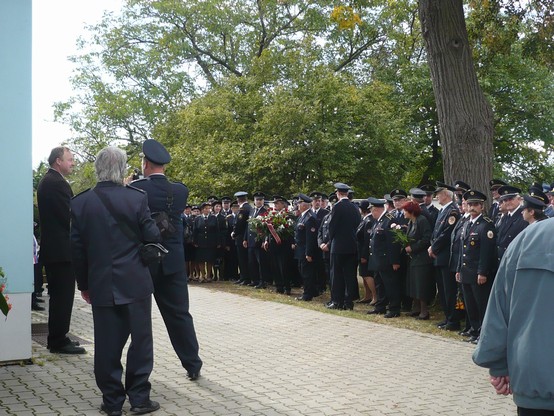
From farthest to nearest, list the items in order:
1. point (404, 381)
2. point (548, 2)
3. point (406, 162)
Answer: point (406, 162) < point (548, 2) < point (404, 381)

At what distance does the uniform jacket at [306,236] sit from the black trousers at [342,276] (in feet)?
4.76

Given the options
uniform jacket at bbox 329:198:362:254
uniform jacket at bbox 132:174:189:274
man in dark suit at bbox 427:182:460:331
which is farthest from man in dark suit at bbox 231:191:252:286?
uniform jacket at bbox 132:174:189:274

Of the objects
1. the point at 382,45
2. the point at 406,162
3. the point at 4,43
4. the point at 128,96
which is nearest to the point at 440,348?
the point at 4,43

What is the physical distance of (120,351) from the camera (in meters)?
6.40

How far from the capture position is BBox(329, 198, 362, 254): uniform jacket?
13602 millimetres

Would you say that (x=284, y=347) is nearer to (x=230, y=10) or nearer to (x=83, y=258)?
(x=83, y=258)

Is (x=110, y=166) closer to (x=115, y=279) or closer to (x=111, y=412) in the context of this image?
(x=115, y=279)

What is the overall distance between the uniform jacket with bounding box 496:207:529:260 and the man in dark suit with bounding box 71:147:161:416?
551cm

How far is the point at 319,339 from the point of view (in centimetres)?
1022

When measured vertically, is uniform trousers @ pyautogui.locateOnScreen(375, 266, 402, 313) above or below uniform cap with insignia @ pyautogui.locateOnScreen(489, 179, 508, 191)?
below

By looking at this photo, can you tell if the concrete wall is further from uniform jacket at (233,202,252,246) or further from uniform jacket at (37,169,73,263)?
uniform jacket at (233,202,252,246)

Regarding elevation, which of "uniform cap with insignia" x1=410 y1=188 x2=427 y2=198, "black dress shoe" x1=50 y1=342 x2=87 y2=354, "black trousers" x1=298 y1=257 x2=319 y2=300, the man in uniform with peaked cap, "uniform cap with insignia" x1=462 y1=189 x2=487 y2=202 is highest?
"uniform cap with insignia" x1=410 y1=188 x2=427 y2=198

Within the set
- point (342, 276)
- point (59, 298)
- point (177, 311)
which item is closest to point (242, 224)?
point (342, 276)

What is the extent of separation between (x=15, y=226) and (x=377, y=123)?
2096cm
